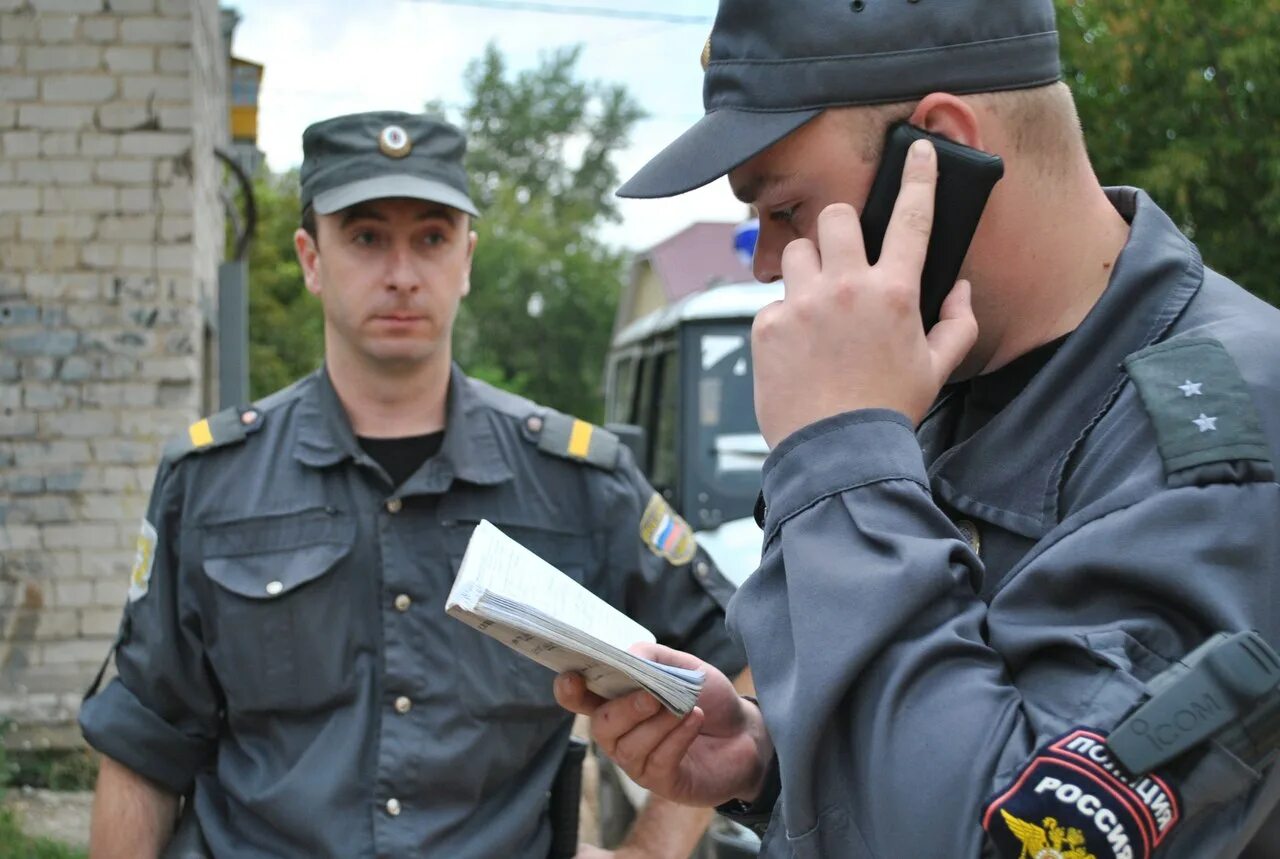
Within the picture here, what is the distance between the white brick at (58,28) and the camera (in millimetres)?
7125

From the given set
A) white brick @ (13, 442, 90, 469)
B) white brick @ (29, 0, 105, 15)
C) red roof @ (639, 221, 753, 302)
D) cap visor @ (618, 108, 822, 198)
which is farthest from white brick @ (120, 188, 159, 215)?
red roof @ (639, 221, 753, 302)

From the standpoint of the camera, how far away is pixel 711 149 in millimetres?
1423

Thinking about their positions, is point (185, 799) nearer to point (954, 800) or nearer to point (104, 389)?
point (954, 800)

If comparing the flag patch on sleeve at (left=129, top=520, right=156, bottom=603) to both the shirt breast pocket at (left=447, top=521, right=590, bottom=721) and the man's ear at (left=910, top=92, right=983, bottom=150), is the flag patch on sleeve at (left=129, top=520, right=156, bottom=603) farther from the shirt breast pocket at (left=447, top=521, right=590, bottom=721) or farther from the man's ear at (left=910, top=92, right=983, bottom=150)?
the man's ear at (left=910, top=92, right=983, bottom=150)

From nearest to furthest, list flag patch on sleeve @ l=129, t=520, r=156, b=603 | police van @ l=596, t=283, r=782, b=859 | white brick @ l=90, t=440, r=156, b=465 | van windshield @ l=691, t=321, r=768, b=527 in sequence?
flag patch on sleeve @ l=129, t=520, r=156, b=603, police van @ l=596, t=283, r=782, b=859, van windshield @ l=691, t=321, r=768, b=527, white brick @ l=90, t=440, r=156, b=465

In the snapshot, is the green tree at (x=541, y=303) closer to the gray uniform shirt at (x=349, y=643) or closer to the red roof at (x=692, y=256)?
the red roof at (x=692, y=256)

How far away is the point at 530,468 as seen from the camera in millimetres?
2854

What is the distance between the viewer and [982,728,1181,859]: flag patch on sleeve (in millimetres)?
1066

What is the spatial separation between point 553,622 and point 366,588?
50.5 inches

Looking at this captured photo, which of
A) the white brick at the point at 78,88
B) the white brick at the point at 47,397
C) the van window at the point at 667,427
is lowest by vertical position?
the white brick at the point at 47,397

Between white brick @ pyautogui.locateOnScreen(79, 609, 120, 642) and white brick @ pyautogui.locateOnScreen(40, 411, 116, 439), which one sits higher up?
white brick @ pyautogui.locateOnScreen(40, 411, 116, 439)

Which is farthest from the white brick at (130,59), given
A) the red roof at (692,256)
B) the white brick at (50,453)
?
the red roof at (692,256)

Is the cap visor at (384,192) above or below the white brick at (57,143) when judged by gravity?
above

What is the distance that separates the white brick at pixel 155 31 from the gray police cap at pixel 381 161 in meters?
4.60
